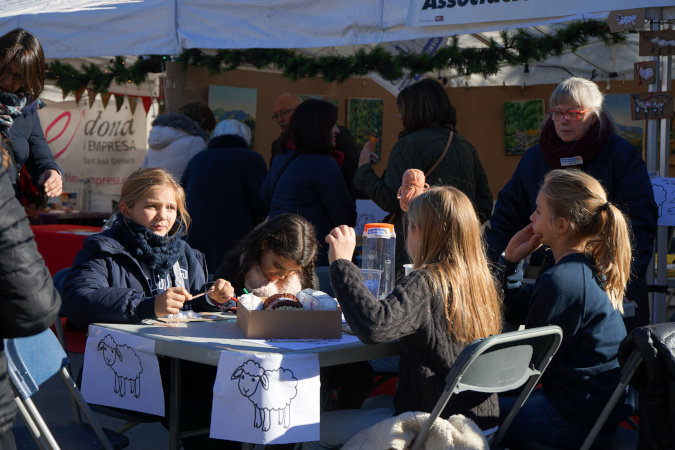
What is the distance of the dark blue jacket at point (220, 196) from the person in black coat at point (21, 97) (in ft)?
4.10

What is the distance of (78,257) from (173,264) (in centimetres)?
35

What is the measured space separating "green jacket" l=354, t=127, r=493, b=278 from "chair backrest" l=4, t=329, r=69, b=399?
6.69ft

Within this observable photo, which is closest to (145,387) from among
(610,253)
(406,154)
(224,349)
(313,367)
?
(224,349)

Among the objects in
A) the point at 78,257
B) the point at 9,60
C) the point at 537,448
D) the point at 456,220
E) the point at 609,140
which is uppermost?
the point at 9,60

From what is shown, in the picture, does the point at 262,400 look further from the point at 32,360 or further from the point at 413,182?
the point at 413,182

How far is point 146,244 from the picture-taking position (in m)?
2.70

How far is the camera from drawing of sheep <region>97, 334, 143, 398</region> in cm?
225

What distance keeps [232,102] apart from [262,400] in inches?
186

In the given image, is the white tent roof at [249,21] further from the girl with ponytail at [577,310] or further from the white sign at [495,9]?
the girl with ponytail at [577,310]

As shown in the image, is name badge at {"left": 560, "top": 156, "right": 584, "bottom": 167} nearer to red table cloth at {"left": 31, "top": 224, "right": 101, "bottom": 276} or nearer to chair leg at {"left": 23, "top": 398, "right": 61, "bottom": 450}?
chair leg at {"left": 23, "top": 398, "right": 61, "bottom": 450}

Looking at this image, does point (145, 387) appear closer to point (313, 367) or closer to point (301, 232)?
point (313, 367)

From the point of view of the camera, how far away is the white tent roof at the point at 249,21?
3.70 meters

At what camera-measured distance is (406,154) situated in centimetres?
395

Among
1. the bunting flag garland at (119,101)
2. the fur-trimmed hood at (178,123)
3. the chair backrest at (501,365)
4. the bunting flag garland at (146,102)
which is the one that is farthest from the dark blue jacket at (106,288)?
the bunting flag garland at (146,102)
